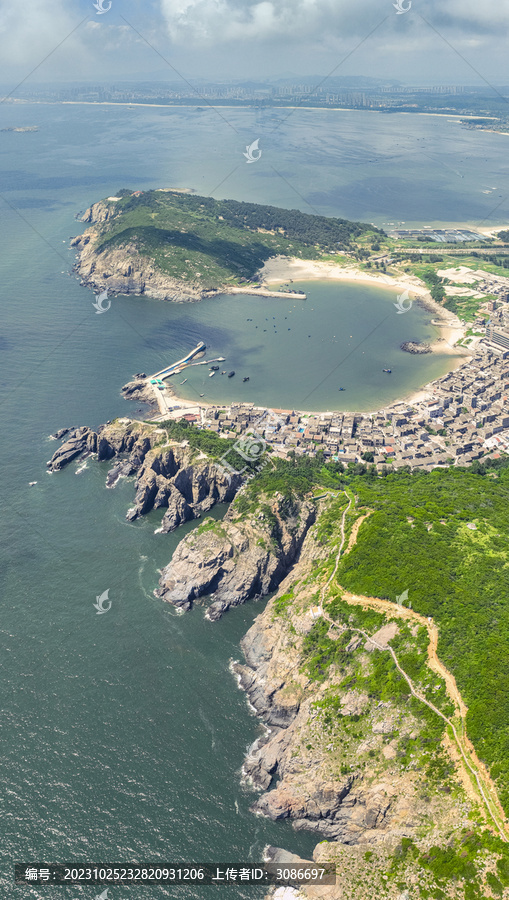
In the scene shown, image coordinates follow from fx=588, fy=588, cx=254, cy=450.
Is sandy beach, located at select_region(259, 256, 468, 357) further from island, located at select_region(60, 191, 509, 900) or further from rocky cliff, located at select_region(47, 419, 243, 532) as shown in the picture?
rocky cliff, located at select_region(47, 419, 243, 532)

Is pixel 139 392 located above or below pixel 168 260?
below

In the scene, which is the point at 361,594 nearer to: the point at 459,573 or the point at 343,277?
the point at 459,573

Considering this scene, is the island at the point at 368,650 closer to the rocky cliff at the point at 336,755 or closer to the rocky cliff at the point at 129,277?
the rocky cliff at the point at 336,755

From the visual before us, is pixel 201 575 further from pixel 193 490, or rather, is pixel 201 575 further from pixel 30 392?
pixel 30 392

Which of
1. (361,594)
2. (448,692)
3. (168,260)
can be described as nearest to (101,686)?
(361,594)

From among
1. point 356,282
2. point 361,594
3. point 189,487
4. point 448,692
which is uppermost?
point 448,692

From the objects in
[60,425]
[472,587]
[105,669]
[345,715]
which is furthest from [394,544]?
[60,425]

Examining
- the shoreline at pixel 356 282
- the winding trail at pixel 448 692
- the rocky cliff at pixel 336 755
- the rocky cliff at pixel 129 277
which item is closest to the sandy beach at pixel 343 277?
the shoreline at pixel 356 282
